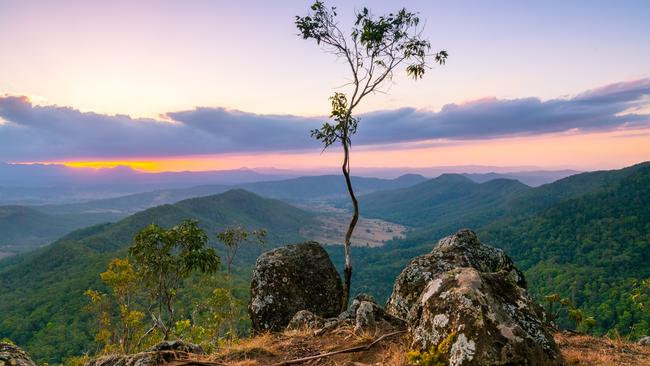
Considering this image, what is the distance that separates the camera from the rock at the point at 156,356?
9.13 meters

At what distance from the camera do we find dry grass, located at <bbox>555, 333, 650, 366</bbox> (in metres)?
9.06

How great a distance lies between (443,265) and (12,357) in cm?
1226

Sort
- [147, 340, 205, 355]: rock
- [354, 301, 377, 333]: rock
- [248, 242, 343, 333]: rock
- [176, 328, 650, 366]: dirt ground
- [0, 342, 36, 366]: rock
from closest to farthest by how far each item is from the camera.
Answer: [0, 342, 36, 366]: rock < [176, 328, 650, 366]: dirt ground < [147, 340, 205, 355]: rock < [354, 301, 377, 333]: rock < [248, 242, 343, 333]: rock

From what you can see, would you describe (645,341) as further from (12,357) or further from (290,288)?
(12,357)

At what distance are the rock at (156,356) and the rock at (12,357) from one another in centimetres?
228

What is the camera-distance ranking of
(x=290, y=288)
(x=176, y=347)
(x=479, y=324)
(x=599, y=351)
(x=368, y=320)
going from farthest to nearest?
1. (x=290, y=288)
2. (x=368, y=320)
3. (x=599, y=351)
4. (x=176, y=347)
5. (x=479, y=324)

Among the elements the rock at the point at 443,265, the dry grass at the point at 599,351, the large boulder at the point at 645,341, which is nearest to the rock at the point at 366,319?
the rock at the point at 443,265

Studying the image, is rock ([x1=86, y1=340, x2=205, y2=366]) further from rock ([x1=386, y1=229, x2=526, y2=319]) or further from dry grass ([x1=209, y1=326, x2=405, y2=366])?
rock ([x1=386, y1=229, x2=526, y2=319])

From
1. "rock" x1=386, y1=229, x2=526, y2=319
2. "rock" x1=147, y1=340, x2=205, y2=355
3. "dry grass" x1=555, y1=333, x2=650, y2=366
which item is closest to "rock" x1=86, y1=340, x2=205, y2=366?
"rock" x1=147, y1=340, x2=205, y2=355

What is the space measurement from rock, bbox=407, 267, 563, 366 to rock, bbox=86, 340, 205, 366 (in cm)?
573

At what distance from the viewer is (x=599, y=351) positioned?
10180 millimetres

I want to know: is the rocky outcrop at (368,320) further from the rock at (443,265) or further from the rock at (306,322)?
the rock at (443,265)

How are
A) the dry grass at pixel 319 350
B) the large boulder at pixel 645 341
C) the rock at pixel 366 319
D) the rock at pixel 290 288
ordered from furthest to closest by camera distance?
the rock at pixel 290 288
the large boulder at pixel 645 341
the rock at pixel 366 319
the dry grass at pixel 319 350

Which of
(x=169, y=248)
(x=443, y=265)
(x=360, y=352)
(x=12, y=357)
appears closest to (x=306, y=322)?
(x=360, y=352)
